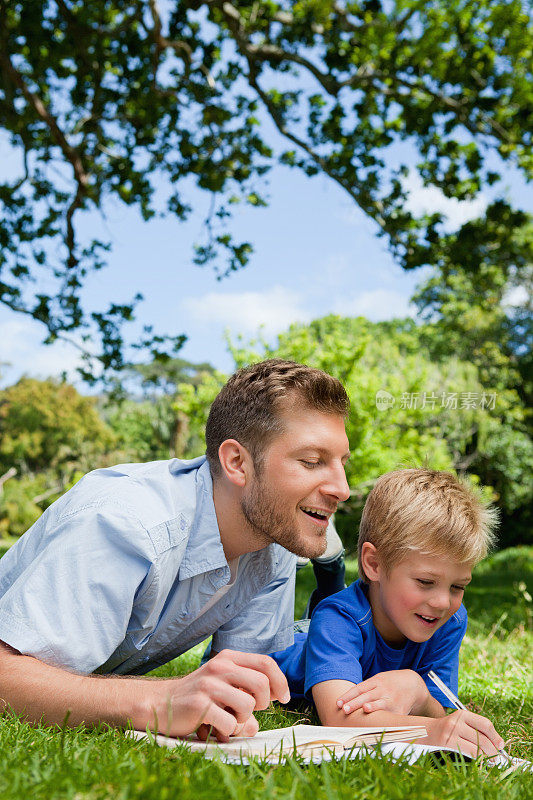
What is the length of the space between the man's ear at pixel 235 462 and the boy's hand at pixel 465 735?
3.17 feet

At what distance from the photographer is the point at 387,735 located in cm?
179

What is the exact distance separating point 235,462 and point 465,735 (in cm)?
111

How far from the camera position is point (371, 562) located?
2596 millimetres

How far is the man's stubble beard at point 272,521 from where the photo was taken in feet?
7.92

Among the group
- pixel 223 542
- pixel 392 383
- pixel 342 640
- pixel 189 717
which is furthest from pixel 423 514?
pixel 392 383

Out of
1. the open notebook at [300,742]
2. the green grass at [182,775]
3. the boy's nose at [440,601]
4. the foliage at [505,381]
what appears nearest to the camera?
the green grass at [182,775]

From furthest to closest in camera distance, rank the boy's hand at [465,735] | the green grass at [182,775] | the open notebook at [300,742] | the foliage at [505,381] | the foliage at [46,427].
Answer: the foliage at [46,427], the foliage at [505,381], the boy's hand at [465,735], the open notebook at [300,742], the green grass at [182,775]

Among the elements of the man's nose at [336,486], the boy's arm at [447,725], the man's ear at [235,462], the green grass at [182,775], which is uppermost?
the man's ear at [235,462]

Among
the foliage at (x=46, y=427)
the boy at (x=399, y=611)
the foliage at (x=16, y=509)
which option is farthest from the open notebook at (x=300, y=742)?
the foliage at (x=46, y=427)

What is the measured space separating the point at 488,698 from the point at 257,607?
45.2 inches

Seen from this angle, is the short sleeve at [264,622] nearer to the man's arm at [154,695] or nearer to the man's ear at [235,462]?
the man's ear at [235,462]

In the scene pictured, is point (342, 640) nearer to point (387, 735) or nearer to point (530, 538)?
point (387, 735)

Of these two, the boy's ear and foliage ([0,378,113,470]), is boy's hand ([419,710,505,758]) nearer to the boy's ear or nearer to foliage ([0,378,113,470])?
the boy's ear

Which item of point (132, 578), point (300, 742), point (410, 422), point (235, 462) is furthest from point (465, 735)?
point (410, 422)
